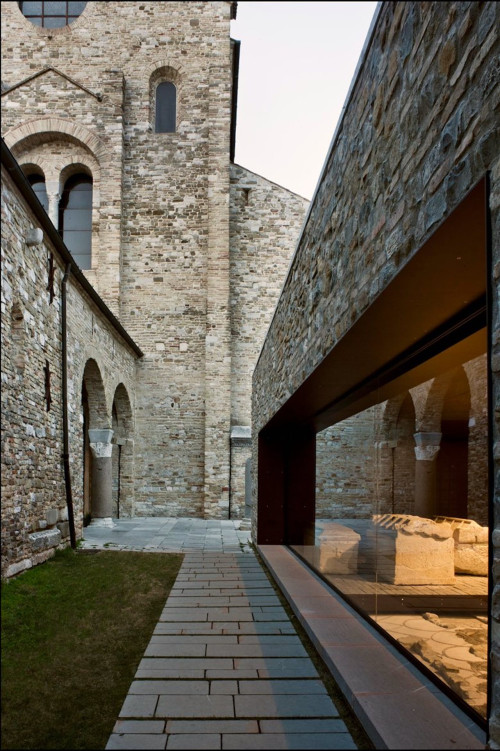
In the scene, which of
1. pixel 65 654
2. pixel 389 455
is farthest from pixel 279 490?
pixel 65 654

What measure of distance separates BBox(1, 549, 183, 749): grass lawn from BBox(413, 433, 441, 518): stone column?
211 centimetres

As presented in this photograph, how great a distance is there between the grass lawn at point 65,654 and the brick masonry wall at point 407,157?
46.4 inches

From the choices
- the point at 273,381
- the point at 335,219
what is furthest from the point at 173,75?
the point at 335,219

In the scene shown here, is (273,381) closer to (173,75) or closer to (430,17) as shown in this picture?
(430,17)

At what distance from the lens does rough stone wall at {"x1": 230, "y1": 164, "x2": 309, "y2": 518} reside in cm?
1800

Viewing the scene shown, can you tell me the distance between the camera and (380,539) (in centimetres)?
406

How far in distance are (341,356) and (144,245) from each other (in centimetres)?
1459

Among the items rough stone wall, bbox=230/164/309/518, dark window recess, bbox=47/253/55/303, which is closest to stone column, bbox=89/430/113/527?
dark window recess, bbox=47/253/55/303

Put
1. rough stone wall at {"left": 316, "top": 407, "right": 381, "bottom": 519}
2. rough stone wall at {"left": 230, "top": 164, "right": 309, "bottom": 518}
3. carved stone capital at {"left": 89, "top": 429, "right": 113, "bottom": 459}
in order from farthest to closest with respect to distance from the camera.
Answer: rough stone wall at {"left": 230, "top": 164, "right": 309, "bottom": 518}, carved stone capital at {"left": 89, "top": 429, "right": 113, "bottom": 459}, rough stone wall at {"left": 316, "top": 407, "right": 381, "bottom": 519}

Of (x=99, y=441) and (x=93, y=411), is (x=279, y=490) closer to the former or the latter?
(x=99, y=441)

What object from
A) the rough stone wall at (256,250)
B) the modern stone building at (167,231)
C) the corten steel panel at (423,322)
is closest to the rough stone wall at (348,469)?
the corten steel panel at (423,322)

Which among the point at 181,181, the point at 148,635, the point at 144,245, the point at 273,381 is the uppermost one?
the point at 181,181

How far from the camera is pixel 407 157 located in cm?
248

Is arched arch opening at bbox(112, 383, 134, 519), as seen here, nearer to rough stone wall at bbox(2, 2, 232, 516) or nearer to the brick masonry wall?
rough stone wall at bbox(2, 2, 232, 516)
